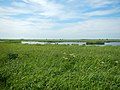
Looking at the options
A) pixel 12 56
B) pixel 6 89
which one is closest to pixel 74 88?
pixel 6 89

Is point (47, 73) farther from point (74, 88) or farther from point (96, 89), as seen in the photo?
point (96, 89)

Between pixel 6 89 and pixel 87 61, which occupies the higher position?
pixel 87 61

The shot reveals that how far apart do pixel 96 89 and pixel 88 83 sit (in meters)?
0.74

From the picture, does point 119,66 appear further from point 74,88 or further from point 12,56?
point 12,56

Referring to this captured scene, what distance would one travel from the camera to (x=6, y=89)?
10.0 meters

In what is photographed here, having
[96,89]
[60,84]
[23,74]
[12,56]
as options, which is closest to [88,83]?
[96,89]

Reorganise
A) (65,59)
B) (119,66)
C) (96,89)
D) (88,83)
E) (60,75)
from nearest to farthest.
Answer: (96,89), (88,83), (60,75), (119,66), (65,59)

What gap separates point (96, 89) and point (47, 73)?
12.1 ft

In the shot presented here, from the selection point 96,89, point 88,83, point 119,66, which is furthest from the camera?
point 119,66

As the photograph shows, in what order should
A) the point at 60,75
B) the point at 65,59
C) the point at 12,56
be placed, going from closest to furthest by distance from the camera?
the point at 60,75, the point at 65,59, the point at 12,56

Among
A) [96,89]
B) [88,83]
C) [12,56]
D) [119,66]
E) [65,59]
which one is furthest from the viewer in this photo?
[12,56]

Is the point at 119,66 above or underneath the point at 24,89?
above

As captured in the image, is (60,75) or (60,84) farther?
(60,75)

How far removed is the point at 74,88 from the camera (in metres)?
9.14
